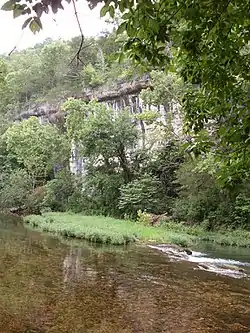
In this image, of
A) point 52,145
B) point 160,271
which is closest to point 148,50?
point 160,271

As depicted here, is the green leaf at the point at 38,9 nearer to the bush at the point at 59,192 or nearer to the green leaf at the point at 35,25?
the green leaf at the point at 35,25

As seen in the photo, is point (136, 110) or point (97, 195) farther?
point (136, 110)

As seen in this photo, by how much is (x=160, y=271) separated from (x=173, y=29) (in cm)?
976

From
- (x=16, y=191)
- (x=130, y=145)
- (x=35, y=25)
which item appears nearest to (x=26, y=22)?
(x=35, y=25)

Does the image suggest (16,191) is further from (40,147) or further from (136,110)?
(136,110)

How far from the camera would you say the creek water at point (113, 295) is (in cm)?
714

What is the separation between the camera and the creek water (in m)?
7.14

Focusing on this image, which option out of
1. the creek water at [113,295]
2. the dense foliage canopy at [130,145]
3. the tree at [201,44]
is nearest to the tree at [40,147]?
the dense foliage canopy at [130,145]

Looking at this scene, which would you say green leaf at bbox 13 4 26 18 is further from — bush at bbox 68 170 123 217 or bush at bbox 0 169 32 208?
bush at bbox 0 169 32 208

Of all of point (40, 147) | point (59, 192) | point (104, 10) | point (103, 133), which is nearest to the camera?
point (104, 10)

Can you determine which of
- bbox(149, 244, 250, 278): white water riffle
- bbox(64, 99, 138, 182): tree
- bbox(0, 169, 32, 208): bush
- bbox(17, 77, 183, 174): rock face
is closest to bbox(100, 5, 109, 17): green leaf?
bbox(149, 244, 250, 278): white water riffle

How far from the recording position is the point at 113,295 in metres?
9.09

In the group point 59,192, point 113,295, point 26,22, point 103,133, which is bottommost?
point 113,295

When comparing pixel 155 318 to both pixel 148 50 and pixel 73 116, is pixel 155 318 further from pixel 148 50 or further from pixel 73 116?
pixel 73 116
